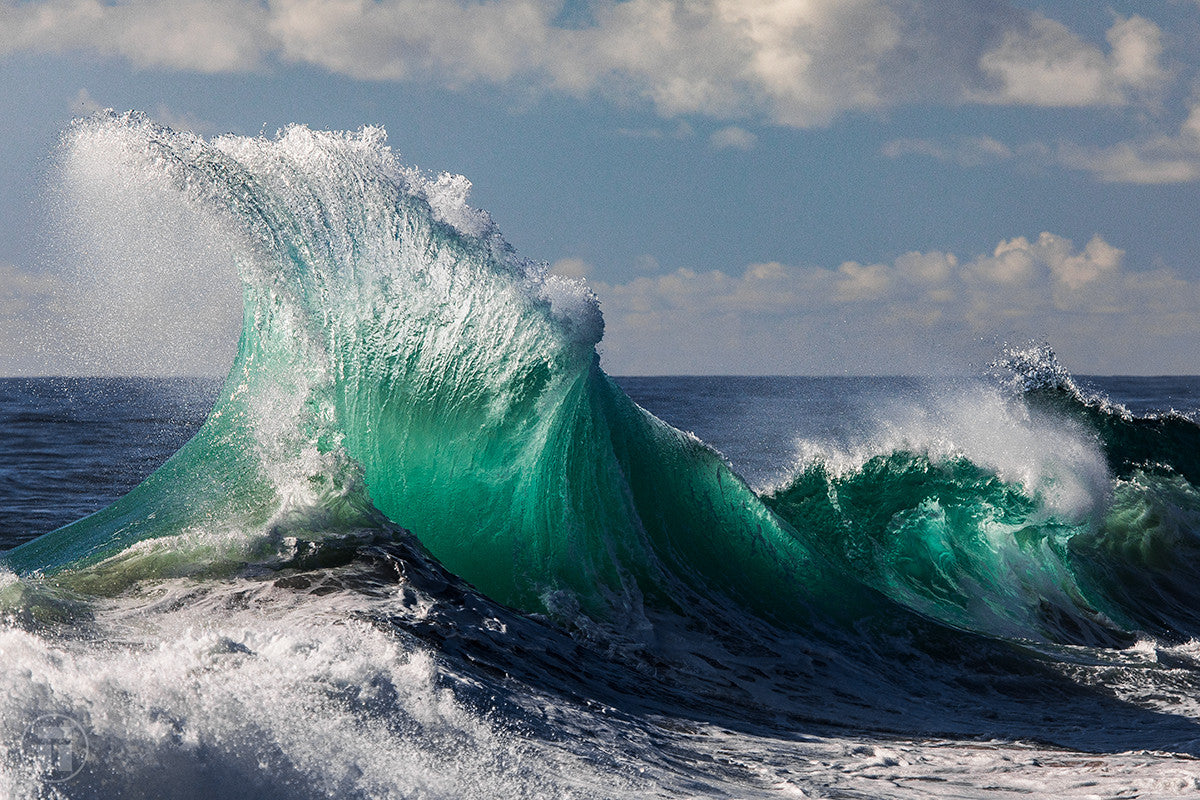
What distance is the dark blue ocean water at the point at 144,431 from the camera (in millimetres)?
10906

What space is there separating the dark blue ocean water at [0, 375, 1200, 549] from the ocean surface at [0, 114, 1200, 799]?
185 mm

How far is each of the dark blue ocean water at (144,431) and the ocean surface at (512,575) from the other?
185mm

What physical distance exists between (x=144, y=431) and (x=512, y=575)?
1574 centimetres

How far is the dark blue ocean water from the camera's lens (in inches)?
429

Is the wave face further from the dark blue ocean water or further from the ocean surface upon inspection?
the dark blue ocean water

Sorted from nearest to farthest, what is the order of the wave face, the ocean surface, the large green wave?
the ocean surface < the large green wave < the wave face

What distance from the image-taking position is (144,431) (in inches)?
780

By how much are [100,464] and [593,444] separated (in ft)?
31.8

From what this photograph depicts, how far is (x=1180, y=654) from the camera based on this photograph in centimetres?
714

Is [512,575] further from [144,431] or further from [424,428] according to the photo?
[144,431]

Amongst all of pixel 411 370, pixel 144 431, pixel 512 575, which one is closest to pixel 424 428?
pixel 411 370

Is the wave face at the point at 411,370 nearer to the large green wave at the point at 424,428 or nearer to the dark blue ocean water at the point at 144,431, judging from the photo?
the large green wave at the point at 424,428

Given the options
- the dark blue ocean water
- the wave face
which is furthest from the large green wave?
the dark blue ocean water

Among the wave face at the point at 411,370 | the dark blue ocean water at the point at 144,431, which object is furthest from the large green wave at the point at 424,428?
the dark blue ocean water at the point at 144,431
